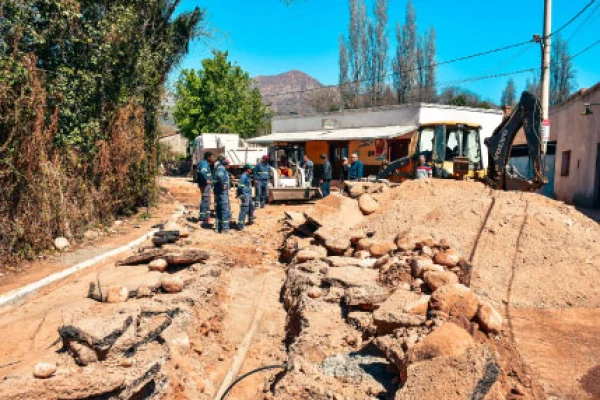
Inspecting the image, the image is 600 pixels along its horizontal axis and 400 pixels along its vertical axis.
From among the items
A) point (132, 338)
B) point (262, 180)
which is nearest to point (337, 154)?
point (262, 180)

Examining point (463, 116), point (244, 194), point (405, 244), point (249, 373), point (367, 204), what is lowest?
point (249, 373)

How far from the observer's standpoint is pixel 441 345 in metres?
3.45

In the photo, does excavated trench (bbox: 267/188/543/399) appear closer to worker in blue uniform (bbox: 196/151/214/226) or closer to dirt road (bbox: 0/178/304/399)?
dirt road (bbox: 0/178/304/399)

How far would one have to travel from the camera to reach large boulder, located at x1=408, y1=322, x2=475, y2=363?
340 centimetres

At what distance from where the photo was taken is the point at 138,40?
38.3 feet

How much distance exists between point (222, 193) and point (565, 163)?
1491 cm

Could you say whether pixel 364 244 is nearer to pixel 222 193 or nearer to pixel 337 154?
pixel 222 193

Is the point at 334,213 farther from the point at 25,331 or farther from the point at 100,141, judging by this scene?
the point at 25,331

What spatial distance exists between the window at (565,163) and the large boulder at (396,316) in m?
16.6

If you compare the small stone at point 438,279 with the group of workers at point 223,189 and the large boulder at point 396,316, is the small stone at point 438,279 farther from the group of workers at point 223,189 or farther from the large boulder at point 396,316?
the group of workers at point 223,189

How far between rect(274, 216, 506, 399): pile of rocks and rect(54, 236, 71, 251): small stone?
4.29 m

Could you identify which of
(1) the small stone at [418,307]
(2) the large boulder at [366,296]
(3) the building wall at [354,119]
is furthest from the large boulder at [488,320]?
(3) the building wall at [354,119]

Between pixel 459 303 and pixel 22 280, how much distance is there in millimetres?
6141

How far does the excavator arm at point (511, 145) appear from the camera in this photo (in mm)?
9297
